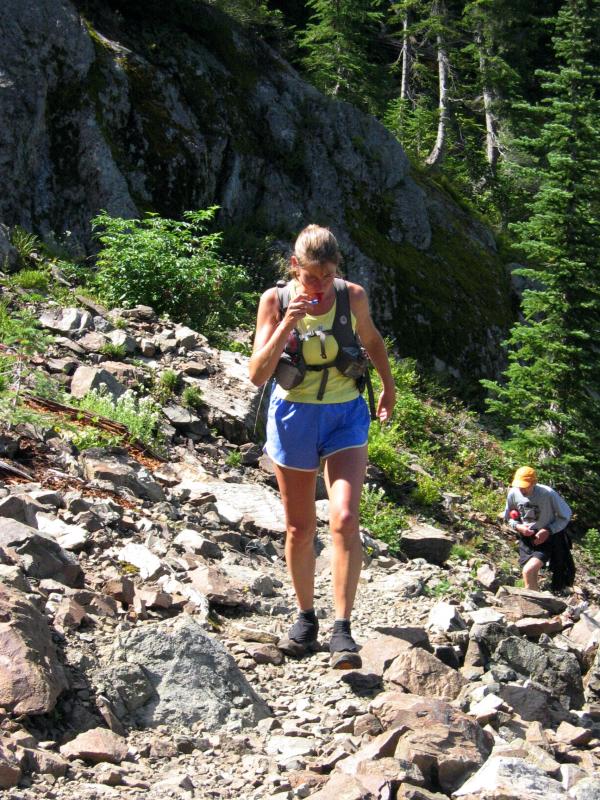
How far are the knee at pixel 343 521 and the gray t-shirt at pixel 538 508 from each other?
4.79 meters

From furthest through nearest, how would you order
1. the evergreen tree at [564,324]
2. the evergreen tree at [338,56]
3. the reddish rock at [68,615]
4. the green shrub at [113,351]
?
the evergreen tree at [338,56], the evergreen tree at [564,324], the green shrub at [113,351], the reddish rock at [68,615]

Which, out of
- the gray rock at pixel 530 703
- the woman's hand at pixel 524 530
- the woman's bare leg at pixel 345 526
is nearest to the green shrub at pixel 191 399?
the woman's hand at pixel 524 530

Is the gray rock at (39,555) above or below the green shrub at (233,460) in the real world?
above

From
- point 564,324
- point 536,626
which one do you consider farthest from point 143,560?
point 564,324

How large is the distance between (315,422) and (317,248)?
0.89 meters

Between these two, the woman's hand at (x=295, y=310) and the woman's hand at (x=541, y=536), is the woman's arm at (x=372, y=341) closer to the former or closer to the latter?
the woman's hand at (x=295, y=310)

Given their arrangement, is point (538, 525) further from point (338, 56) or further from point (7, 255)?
point (338, 56)

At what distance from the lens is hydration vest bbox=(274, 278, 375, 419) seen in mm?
4539

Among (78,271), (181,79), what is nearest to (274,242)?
(181,79)

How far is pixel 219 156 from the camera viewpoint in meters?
16.0

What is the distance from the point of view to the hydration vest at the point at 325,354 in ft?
14.9

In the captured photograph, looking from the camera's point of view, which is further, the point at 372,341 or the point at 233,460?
the point at 233,460

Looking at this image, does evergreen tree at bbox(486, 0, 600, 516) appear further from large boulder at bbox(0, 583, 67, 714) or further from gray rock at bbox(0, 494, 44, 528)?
large boulder at bbox(0, 583, 67, 714)

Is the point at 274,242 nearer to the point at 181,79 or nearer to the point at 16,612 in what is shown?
the point at 181,79
